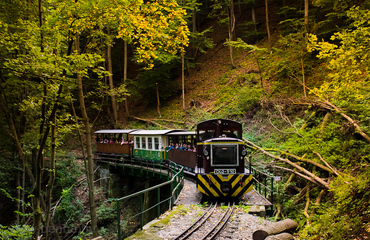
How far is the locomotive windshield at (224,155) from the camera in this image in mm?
10062

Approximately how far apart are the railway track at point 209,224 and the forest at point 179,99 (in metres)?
2.15

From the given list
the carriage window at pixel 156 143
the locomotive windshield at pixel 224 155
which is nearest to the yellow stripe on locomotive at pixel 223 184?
the locomotive windshield at pixel 224 155

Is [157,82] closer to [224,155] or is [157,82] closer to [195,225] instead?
[224,155]

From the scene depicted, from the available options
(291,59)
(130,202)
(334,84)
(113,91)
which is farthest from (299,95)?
(130,202)

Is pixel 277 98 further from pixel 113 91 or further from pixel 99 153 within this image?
pixel 99 153

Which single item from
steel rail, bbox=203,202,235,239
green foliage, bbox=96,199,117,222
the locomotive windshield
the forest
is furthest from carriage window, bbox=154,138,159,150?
steel rail, bbox=203,202,235,239

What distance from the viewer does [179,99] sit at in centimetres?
2764

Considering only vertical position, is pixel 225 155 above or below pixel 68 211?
above

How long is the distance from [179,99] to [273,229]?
2203 cm

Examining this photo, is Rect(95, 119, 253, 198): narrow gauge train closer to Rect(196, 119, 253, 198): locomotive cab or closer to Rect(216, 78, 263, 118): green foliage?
Rect(196, 119, 253, 198): locomotive cab

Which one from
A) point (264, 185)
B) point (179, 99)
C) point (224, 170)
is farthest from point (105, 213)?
point (179, 99)

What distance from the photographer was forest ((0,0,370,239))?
5.55 metres

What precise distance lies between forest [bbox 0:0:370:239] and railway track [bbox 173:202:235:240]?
2.15 meters

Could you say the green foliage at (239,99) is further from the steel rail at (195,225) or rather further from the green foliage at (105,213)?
the steel rail at (195,225)
